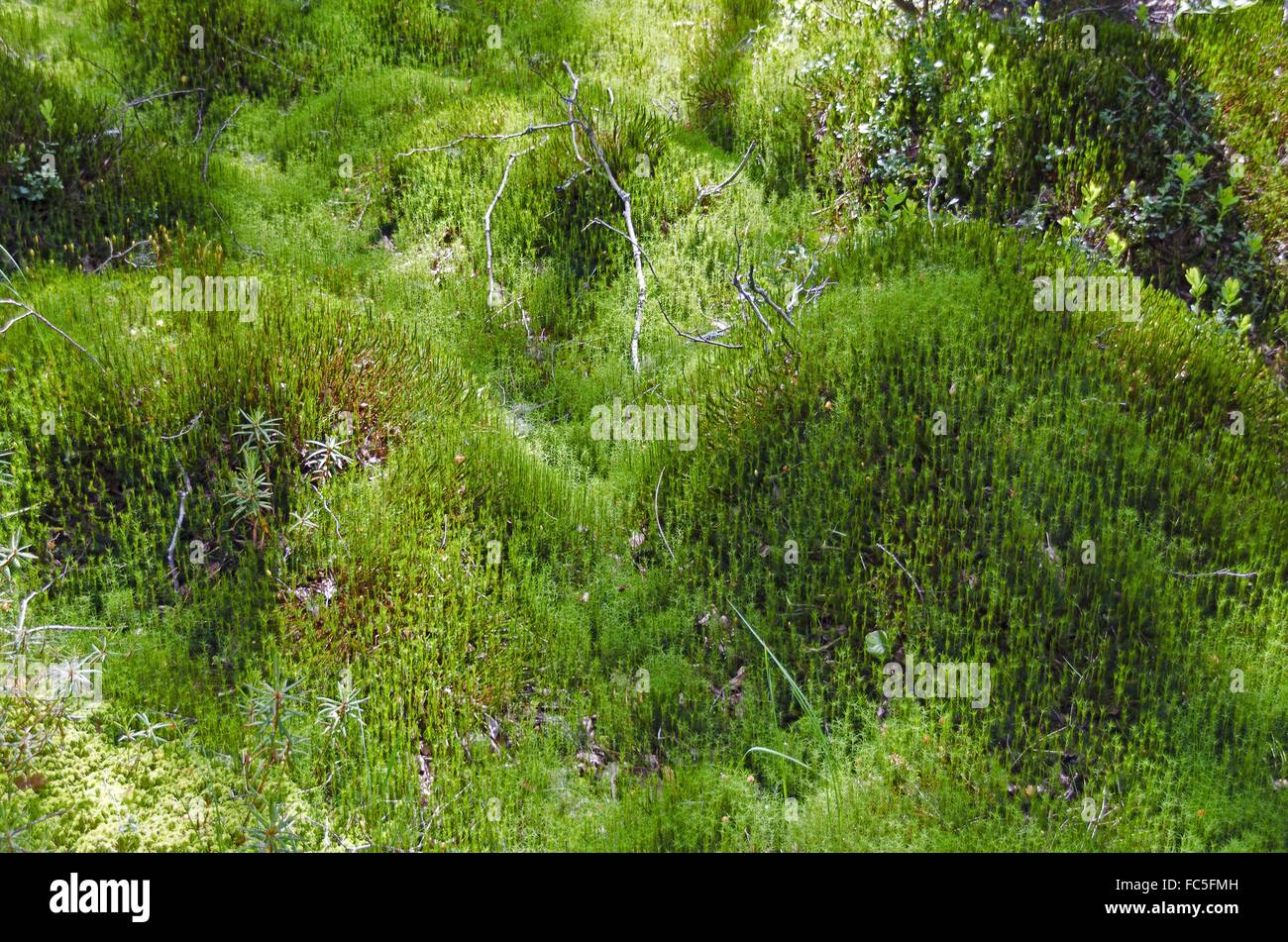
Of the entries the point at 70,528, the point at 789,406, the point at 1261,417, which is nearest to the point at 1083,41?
the point at 1261,417

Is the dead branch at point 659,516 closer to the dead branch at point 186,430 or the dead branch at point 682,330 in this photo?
the dead branch at point 682,330

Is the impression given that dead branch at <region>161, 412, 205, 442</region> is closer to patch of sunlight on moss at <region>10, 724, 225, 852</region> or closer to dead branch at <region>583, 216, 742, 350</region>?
patch of sunlight on moss at <region>10, 724, 225, 852</region>

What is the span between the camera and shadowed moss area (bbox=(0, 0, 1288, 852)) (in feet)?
13.0

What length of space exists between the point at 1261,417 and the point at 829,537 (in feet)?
8.79

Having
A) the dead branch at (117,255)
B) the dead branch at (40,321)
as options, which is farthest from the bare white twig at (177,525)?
the dead branch at (117,255)

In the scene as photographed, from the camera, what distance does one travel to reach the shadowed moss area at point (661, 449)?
395 cm

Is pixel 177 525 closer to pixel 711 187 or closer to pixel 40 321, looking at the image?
pixel 40 321

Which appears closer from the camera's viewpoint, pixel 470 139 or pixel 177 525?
pixel 177 525

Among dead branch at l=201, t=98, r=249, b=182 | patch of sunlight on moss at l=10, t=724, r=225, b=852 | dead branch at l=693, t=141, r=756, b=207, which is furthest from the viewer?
dead branch at l=201, t=98, r=249, b=182

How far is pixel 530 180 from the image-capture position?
6.73 meters

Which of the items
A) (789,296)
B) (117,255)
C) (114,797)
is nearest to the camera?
(114,797)

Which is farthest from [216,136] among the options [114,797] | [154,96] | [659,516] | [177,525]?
[114,797]

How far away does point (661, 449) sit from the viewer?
5262mm

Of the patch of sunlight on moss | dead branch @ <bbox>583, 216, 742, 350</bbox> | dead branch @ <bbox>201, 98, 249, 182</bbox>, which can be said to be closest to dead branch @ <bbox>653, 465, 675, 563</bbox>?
dead branch @ <bbox>583, 216, 742, 350</bbox>
